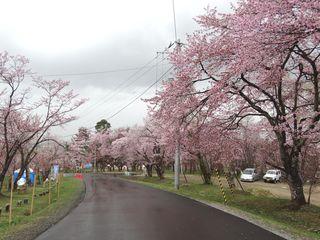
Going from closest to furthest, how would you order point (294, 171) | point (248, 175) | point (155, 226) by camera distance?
point (155, 226) → point (294, 171) → point (248, 175)

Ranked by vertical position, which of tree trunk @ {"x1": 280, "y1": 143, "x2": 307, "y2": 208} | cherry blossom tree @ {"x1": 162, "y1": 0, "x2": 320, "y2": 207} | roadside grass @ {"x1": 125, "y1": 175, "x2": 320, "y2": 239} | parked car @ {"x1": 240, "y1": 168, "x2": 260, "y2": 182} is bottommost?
roadside grass @ {"x1": 125, "y1": 175, "x2": 320, "y2": 239}

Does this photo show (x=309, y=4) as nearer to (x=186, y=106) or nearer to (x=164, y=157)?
(x=186, y=106)

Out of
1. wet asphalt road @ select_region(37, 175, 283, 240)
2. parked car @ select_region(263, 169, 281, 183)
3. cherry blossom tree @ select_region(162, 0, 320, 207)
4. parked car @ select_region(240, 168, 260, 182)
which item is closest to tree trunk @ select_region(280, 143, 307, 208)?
cherry blossom tree @ select_region(162, 0, 320, 207)

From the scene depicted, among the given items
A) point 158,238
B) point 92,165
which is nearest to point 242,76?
point 158,238

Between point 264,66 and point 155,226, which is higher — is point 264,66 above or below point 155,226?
above

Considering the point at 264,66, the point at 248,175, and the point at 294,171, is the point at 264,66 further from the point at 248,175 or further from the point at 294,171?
the point at 248,175

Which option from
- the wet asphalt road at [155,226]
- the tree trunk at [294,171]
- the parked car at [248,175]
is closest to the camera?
the wet asphalt road at [155,226]

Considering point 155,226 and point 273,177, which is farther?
point 273,177

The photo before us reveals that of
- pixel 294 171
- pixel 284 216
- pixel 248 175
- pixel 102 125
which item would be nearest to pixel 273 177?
pixel 248 175

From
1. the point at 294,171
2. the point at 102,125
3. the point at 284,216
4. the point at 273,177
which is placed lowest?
the point at 284,216

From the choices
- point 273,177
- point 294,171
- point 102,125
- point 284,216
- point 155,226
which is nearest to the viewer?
point 155,226

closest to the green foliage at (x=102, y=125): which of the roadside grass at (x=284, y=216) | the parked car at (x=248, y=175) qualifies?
the parked car at (x=248, y=175)

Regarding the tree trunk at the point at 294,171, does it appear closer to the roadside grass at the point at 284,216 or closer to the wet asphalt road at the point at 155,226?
the roadside grass at the point at 284,216

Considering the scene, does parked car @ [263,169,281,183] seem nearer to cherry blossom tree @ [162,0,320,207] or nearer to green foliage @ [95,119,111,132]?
cherry blossom tree @ [162,0,320,207]
